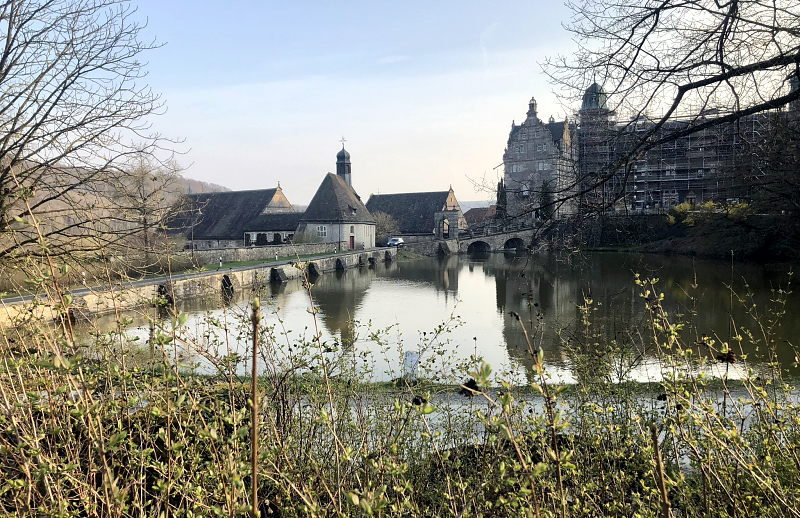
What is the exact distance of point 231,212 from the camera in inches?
1772

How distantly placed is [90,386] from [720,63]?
196 inches

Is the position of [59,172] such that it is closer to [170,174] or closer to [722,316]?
[170,174]

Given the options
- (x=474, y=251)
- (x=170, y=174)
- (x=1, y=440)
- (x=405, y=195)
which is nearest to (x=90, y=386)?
(x=1, y=440)

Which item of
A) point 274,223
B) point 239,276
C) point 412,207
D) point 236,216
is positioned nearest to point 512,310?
point 239,276

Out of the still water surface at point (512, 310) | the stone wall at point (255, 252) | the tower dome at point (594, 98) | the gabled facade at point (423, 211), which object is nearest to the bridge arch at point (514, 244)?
the gabled facade at point (423, 211)

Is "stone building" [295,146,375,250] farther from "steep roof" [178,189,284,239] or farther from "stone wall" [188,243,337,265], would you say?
"steep roof" [178,189,284,239]

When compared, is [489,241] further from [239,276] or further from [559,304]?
[559,304]

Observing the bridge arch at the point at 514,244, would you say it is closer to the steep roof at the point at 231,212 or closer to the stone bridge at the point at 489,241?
the stone bridge at the point at 489,241

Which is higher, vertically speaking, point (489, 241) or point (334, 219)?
point (334, 219)

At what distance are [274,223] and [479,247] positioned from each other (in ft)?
74.7

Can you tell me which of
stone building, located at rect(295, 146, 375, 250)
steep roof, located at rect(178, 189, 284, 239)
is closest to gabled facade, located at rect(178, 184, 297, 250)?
steep roof, located at rect(178, 189, 284, 239)

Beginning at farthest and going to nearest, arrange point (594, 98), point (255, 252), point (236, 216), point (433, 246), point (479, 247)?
1. point (479, 247)
2. point (433, 246)
3. point (236, 216)
4. point (255, 252)
5. point (594, 98)

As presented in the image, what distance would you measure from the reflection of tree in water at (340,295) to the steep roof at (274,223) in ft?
32.7

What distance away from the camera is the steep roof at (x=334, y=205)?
41438 mm
